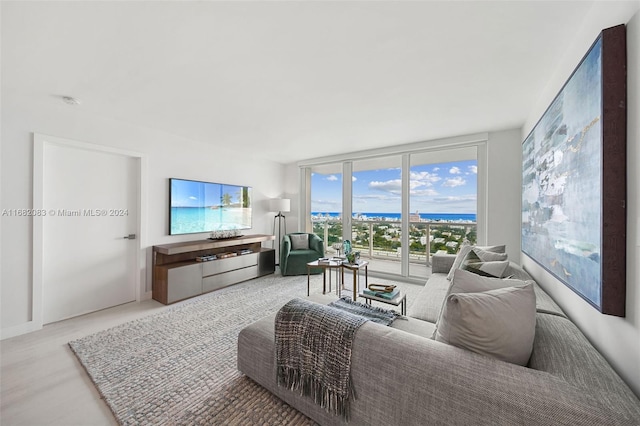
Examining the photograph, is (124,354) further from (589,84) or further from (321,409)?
(589,84)

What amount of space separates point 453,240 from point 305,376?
11.5 feet

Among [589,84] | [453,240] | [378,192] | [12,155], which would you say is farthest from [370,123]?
[12,155]

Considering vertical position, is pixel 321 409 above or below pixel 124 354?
above

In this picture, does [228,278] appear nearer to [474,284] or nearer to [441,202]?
[474,284]

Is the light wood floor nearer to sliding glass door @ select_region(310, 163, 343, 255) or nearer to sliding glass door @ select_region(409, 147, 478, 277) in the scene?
sliding glass door @ select_region(310, 163, 343, 255)

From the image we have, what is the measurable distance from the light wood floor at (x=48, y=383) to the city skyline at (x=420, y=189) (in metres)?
4.01

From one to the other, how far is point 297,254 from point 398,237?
73.4 inches

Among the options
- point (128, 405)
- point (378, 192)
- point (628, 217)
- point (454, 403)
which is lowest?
point (128, 405)

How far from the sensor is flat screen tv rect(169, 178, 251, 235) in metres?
3.66

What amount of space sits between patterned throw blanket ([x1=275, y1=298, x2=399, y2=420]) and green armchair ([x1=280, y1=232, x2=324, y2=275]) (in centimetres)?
311

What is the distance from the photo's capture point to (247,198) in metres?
4.78

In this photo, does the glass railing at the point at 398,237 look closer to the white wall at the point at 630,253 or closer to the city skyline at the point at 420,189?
the city skyline at the point at 420,189

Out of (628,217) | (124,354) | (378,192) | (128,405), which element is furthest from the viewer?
(378,192)

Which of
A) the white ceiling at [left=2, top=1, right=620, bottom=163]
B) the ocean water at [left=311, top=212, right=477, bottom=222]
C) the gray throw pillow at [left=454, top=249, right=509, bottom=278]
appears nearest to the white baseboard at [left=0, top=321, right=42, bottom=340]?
the white ceiling at [left=2, top=1, right=620, bottom=163]
